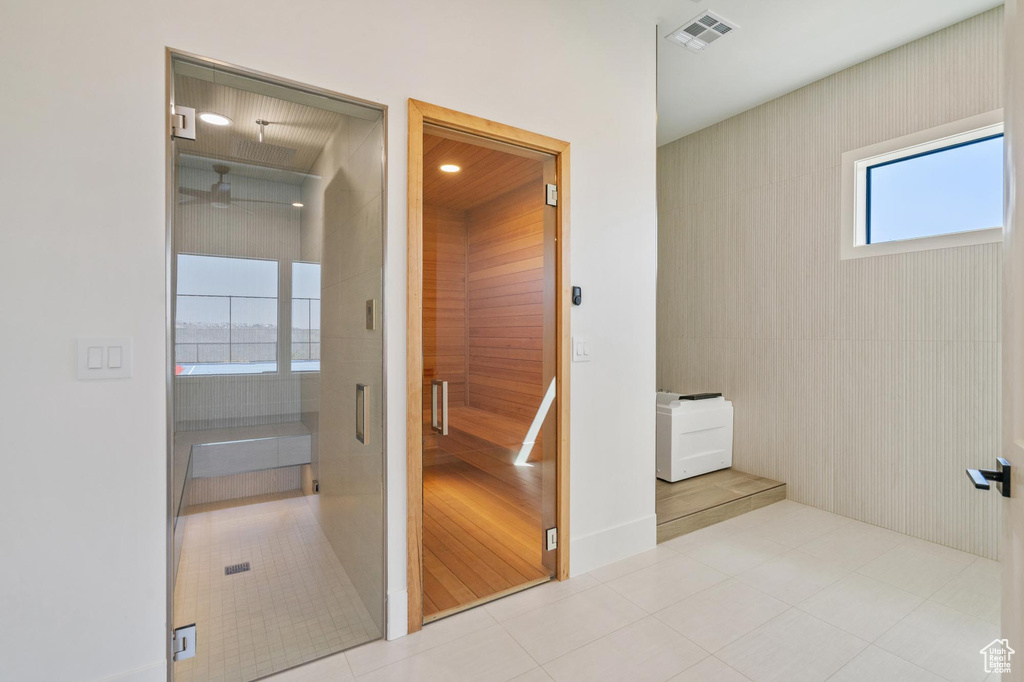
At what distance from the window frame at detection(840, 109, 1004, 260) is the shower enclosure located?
3037mm

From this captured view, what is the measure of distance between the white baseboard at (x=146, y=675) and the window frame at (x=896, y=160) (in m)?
4.06

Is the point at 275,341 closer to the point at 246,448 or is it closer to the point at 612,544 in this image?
the point at 246,448

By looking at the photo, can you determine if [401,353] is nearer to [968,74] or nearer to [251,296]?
[251,296]

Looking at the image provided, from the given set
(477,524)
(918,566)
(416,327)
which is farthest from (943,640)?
(416,327)

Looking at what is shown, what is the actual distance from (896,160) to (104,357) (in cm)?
416

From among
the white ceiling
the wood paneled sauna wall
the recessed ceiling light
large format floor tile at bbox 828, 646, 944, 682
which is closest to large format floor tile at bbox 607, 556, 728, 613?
large format floor tile at bbox 828, 646, 944, 682

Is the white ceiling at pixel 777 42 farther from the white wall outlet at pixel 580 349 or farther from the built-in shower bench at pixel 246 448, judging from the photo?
the built-in shower bench at pixel 246 448

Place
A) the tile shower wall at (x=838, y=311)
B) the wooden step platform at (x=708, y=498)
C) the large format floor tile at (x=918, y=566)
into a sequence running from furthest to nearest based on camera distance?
the wooden step platform at (x=708, y=498) → the tile shower wall at (x=838, y=311) → the large format floor tile at (x=918, y=566)

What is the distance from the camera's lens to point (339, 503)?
2.01 metres

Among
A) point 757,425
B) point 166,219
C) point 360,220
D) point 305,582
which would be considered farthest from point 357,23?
point 757,425

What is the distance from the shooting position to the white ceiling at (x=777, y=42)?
104 inches

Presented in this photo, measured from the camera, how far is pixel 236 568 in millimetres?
1755

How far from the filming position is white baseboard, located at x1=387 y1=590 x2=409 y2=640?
1.96m

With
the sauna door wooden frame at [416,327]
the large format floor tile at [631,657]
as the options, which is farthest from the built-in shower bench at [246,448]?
A: the large format floor tile at [631,657]
